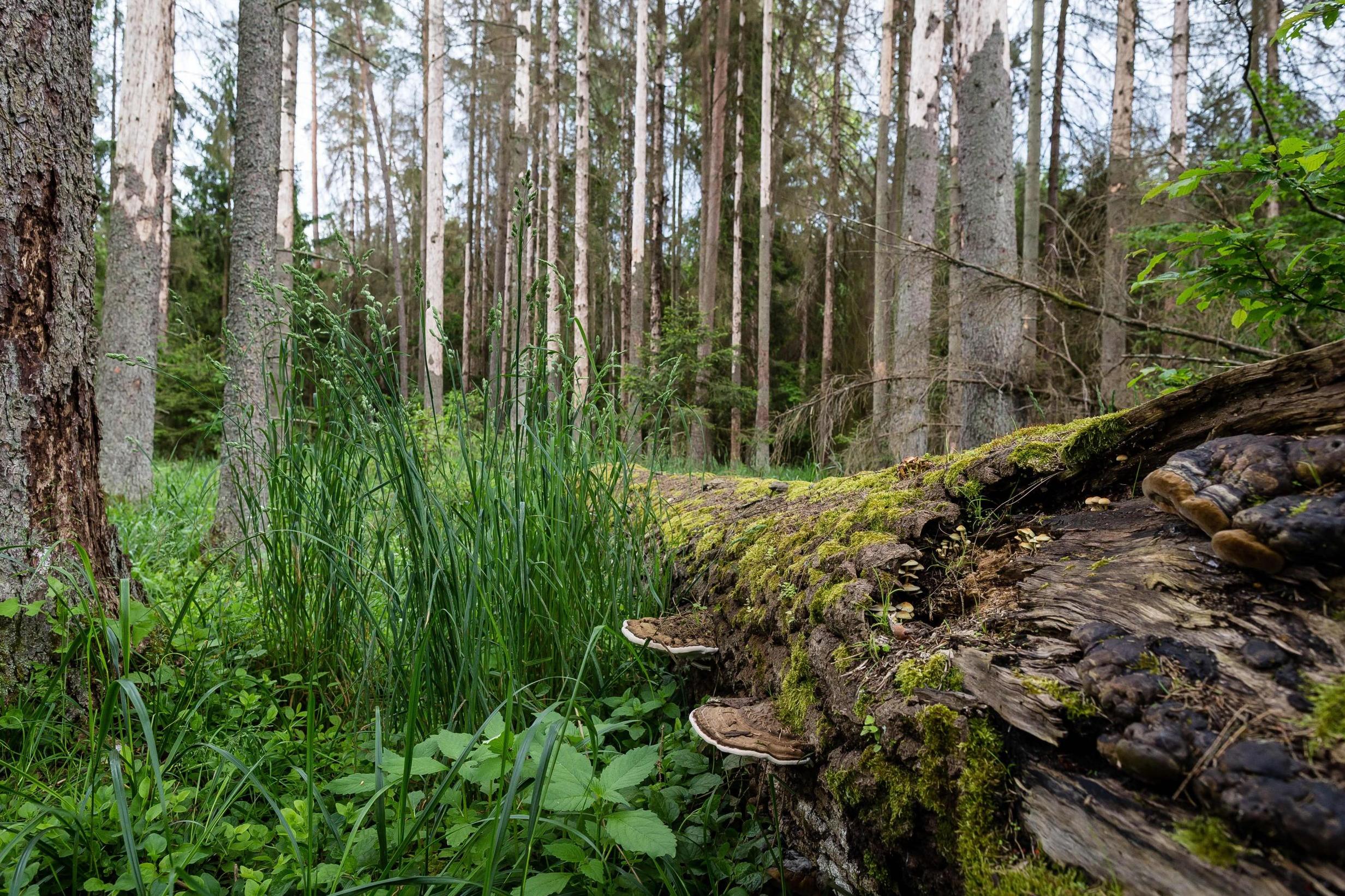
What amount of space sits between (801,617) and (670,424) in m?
1.23

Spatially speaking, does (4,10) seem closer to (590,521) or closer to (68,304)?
(68,304)

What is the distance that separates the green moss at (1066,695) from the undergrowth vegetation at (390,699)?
67cm

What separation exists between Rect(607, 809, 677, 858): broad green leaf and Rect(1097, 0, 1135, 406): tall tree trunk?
7.92 feet

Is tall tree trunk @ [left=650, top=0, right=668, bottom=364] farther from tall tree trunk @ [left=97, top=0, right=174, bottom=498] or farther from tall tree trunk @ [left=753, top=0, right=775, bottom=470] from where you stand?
tall tree trunk @ [left=97, top=0, right=174, bottom=498]

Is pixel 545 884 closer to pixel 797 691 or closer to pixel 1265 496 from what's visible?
pixel 797 691

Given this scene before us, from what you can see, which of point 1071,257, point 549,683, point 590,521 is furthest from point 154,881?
point 1071,257

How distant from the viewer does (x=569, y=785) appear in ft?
3.92

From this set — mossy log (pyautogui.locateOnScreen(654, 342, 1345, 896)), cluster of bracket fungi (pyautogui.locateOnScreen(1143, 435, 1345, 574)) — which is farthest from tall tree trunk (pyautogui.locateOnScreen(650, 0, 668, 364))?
cluster of bracket fungi (pyautogui.locateOnScreen(1143, 435, 1345, 574))

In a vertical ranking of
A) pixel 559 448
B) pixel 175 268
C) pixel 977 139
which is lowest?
pixel 559 448

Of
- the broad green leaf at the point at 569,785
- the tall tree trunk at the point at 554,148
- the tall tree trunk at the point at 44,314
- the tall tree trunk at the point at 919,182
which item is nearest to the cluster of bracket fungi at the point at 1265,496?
the broad green leaf at the point at 569,785

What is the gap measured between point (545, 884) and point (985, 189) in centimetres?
531

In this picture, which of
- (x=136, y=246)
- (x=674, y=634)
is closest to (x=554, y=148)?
(x=136, y=246)

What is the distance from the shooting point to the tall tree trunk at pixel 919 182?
561 centimetres

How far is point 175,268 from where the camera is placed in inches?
596
